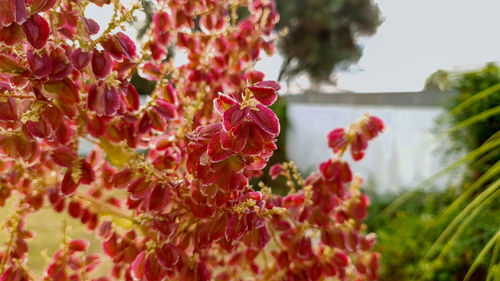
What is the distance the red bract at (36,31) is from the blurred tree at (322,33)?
14.2 metres

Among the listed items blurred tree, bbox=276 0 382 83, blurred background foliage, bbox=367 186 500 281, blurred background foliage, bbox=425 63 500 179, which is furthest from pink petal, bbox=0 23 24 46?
blurred tree, bbox=276 0 382 83

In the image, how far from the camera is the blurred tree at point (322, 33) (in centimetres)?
1459

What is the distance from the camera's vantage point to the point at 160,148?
2.93ft

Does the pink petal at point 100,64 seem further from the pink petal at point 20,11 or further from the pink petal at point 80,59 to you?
the pink petal at point 20,11

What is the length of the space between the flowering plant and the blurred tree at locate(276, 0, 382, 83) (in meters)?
13.8

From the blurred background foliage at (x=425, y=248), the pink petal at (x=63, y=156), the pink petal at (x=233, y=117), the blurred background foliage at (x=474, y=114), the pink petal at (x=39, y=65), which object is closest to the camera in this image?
the pink petal at (x=233, y=117)

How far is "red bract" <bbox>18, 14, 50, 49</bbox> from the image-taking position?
0.63m

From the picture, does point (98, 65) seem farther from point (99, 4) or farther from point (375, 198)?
point (375, 198)

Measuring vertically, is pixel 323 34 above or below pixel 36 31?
above

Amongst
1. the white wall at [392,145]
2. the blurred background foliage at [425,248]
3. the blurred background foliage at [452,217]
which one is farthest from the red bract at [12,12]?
the white wall at [392,145]

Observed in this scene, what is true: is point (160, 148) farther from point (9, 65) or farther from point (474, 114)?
point (474, 114)

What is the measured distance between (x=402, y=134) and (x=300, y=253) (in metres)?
4.08

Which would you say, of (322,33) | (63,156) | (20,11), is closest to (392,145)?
(63,156)

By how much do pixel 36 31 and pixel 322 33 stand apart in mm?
15438
